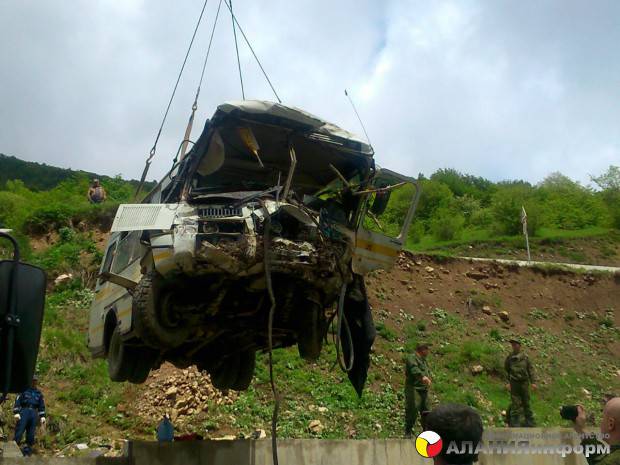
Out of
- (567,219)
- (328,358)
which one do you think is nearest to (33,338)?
(328,358)

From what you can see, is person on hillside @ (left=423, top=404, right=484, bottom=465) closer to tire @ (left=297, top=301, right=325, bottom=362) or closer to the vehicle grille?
the vehicle grille

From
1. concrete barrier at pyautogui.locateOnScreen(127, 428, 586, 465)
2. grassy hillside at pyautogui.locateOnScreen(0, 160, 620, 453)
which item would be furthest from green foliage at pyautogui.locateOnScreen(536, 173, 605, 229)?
concrete barrier at pyautogui.locateOnScreen(127, 428, 586, 465)

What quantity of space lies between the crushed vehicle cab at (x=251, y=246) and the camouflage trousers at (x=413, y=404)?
122 inches

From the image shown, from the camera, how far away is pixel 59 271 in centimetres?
2216

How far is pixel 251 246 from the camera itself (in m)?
7.38

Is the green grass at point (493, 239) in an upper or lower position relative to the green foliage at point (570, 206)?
lower

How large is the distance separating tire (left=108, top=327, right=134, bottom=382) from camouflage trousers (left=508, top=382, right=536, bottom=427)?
7433 millimetres

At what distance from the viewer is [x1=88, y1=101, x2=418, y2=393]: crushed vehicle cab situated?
7.55 metres

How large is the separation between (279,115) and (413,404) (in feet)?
20.2

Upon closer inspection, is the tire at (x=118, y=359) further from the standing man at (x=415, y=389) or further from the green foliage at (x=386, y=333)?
the green foliage at (x=386, y=333)

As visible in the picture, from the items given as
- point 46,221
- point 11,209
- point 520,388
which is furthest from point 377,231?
point 11,209

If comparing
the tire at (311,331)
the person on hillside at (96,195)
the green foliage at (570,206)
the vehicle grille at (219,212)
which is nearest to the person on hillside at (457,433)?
the vehicle grille at (219,212)

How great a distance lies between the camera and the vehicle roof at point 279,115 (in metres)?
7.90

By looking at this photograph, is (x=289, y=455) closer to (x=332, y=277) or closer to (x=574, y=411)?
(x=332, y=277)
